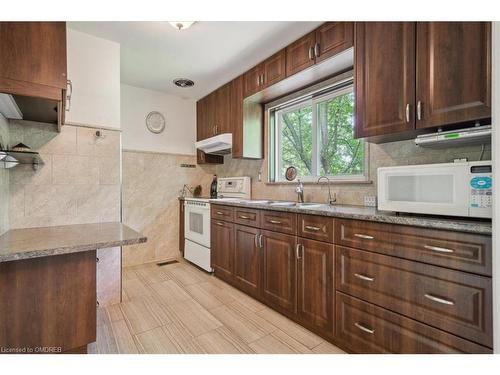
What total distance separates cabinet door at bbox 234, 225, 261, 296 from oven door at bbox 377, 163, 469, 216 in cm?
117

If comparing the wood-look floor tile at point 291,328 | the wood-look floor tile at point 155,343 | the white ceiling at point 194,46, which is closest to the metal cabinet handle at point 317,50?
the white ceiling at point 194,46

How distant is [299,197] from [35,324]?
7.21 feet

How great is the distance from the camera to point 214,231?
9.56 feet

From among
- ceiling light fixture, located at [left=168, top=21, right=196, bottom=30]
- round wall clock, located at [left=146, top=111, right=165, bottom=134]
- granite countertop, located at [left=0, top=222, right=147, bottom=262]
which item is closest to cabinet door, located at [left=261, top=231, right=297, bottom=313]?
granite countertop, located at [left=0, top=222, right=147, bottom=262]

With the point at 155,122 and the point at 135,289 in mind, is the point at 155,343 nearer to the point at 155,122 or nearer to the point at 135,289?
the point at 135,289

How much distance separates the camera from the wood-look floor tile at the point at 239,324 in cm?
179

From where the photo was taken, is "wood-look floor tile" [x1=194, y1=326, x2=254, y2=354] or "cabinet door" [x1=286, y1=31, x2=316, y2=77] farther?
"cabinet door" [x1=286, y1=31, x2=316, y2=77]

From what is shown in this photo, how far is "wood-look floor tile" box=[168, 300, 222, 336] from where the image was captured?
189 cm

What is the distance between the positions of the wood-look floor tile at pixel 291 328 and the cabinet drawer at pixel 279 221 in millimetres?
710

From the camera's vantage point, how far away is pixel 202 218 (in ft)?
10.3

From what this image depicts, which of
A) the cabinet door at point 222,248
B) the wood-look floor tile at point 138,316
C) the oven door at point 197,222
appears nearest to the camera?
the wood-look floor tile at point 138,316

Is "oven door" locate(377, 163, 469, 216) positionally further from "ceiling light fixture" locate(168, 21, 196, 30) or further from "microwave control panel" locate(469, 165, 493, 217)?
"ceiling light fixture" locate(168, 21, 196, 30)

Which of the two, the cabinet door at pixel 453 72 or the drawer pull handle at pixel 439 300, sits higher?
the cabinet door at pixel 453 72

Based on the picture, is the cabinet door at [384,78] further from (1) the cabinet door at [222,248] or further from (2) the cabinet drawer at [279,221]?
(1) the cabinet door at [222,248]
